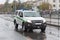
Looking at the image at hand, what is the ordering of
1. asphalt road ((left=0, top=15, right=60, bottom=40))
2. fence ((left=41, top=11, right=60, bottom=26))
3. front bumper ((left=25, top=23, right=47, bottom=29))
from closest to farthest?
asphalt road ((left=0, top=15, right=60, bottom=40)) → front bumper ((left=25, top=23, right=47, bottom=29)) → fence ((left=41, top=11, right=60, bottom=26))

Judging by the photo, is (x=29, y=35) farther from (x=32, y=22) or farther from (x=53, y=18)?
(x=53, y=18)

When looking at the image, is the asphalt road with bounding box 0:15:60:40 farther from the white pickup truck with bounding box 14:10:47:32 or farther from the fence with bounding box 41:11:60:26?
the fence with bounding box 41:11:60:26

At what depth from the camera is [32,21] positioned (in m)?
18.8

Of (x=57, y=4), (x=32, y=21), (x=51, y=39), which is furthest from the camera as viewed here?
(x=57, y=4)

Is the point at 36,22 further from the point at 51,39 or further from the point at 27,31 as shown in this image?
the point at 51,39

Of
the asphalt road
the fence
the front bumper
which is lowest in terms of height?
the fence

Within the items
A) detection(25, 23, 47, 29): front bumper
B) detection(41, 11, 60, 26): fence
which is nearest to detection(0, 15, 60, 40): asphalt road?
detection(25, 23, 47, 29): front bumper

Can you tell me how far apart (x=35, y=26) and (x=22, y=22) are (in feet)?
5.04

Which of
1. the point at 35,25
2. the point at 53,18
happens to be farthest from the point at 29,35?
the point at 53,18

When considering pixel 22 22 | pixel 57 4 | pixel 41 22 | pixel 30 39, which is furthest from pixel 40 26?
pixel 57 4

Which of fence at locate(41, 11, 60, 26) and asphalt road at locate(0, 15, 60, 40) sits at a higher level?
asphalt road at locate(0, 15, 60, 40)

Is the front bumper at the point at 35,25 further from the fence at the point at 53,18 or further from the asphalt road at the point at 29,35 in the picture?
the fence at the point at 53,18

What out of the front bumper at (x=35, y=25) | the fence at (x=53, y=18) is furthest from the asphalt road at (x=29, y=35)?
the fence at (x=53, y=18)

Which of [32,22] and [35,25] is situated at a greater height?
[32,22]
